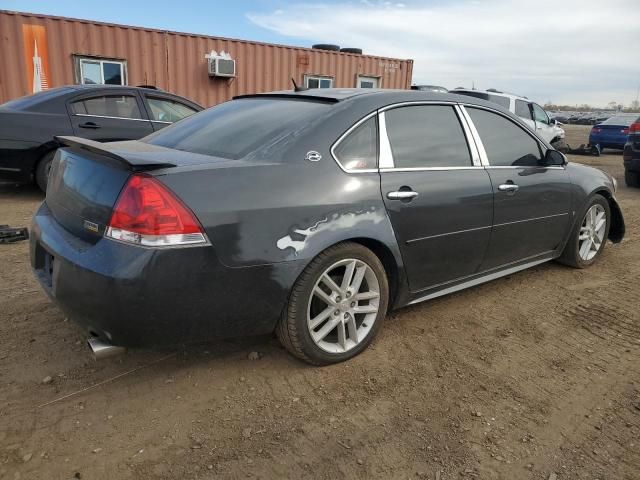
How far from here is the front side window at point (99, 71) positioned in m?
9.94

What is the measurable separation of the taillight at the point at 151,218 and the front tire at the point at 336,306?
0.64 m

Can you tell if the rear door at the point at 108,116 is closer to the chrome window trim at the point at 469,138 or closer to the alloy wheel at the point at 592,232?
the chrome window trim at the point at 469,138

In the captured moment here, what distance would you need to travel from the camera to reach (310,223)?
2.51m

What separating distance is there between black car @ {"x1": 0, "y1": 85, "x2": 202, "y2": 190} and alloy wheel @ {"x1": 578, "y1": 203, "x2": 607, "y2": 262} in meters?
5.51

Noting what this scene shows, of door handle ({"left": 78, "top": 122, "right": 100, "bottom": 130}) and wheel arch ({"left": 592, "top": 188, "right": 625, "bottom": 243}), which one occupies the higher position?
door handle ({"left": 78, "top": 122, "right": 100, "bottom": 130})

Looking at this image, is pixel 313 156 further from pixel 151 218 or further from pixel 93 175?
pixel 93 175

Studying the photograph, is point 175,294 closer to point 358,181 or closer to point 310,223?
point 310,223

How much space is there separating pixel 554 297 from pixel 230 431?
2.76 meters

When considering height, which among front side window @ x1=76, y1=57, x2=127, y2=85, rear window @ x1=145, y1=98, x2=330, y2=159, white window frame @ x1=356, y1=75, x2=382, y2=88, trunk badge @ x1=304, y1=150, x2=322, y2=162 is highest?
white window frame @ x1=356, y1=75, x2=382, y2=88

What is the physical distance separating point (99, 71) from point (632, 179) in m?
10.6

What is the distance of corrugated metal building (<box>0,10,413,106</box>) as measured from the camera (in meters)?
9.30

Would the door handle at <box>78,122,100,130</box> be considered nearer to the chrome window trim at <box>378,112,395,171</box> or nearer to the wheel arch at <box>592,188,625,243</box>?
the chrome window trim at <box>378,112,395,171</box>

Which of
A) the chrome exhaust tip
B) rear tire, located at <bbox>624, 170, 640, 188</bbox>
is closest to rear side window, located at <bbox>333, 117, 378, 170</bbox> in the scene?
the chrome exhaust tip

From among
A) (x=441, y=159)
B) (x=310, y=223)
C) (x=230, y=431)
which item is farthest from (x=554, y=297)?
(x=230, y=431)
